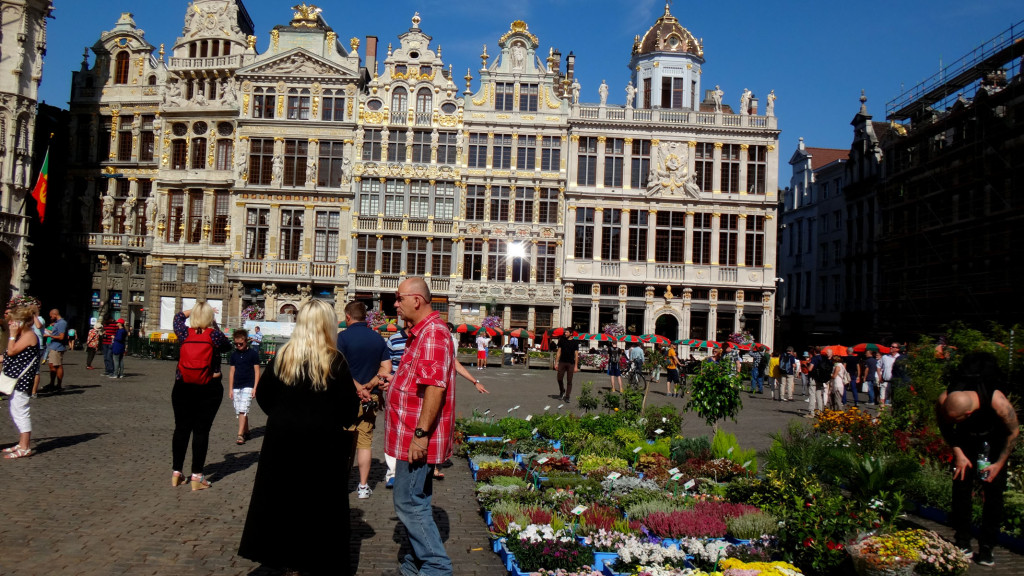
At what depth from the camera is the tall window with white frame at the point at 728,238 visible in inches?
1639

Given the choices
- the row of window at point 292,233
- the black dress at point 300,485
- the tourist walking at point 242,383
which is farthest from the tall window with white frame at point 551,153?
the black dress at point 300,485

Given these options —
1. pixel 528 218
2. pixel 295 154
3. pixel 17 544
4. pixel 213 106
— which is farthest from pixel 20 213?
pixel 17 544

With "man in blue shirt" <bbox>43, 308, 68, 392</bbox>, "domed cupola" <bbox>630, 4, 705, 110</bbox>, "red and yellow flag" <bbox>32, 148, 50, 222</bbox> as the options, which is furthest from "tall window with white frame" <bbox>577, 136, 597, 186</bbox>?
"man in blue shirt" <bbox>43, 308, 68, 392</bbox>

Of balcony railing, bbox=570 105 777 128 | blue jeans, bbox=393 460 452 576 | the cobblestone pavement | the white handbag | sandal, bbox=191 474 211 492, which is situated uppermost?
balcony railing, bbox=570 105 777 128

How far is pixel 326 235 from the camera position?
41969 millimetres

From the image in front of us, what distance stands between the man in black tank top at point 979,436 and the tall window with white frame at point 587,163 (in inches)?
1387

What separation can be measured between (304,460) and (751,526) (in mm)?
4226

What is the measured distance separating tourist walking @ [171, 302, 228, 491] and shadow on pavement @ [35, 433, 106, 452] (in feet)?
10.9

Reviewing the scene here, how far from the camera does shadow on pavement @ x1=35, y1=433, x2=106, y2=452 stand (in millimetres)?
10914

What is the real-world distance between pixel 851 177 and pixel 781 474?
43.8 metres

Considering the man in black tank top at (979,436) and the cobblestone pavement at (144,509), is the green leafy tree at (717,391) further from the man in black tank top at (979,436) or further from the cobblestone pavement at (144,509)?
the man in black tank top at (979,436)

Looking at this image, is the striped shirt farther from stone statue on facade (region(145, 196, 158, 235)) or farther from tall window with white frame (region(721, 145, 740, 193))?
stone statue on facade (region(145, 196, 158, 235))

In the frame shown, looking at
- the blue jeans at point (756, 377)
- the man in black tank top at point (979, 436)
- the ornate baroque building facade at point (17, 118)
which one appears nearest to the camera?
the man in black tank top at point (979, 436)

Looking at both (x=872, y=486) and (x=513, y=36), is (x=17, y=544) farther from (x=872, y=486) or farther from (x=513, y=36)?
(x=513, y=36)
